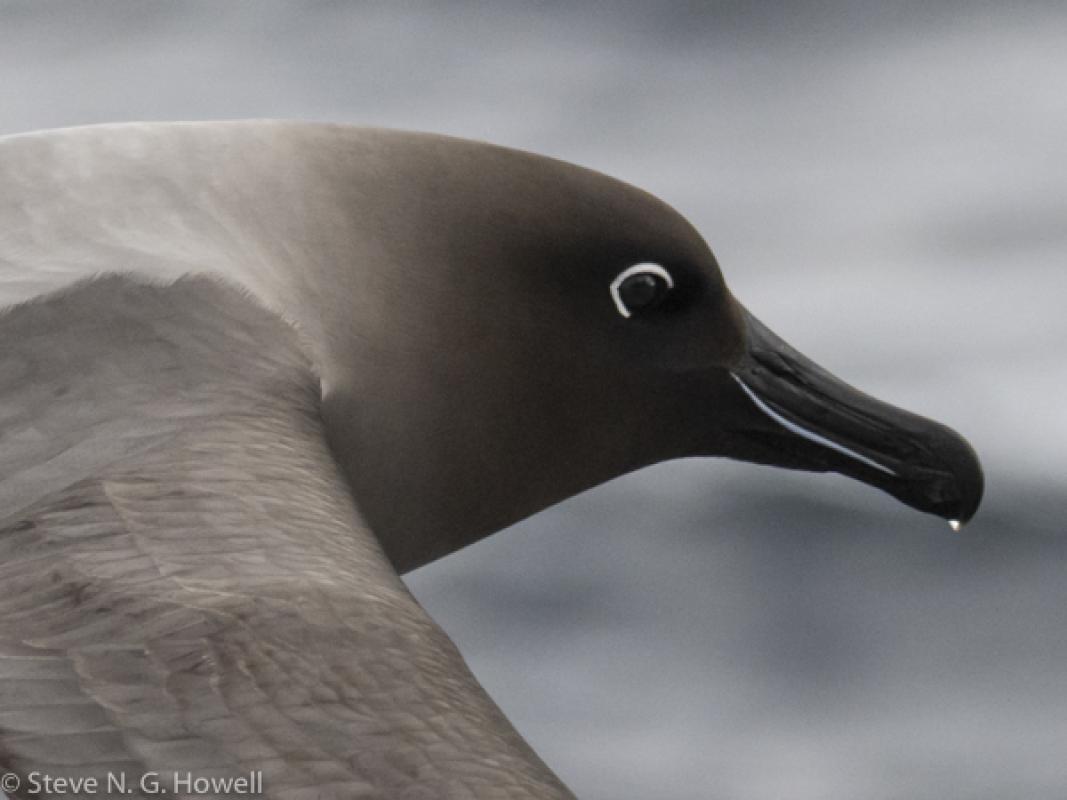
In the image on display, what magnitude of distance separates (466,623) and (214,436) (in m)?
3.15

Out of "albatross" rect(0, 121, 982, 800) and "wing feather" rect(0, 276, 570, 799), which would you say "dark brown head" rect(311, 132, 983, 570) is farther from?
"wing feather" rect(0, 276, 570, 799)

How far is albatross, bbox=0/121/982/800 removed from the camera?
1.96 m

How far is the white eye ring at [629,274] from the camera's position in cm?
336

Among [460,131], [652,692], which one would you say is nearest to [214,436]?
[652,692]

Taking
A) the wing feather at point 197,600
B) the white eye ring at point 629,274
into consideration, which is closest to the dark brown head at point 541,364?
the white eye ring at point 629,274

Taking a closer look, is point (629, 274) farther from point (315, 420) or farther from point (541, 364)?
point (315, 420)

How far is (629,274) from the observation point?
336 cm

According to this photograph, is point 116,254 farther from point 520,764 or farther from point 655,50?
point 655,50

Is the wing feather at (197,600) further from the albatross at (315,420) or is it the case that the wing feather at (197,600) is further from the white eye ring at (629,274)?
the white eye ring at (629,274)

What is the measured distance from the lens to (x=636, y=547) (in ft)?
19.1

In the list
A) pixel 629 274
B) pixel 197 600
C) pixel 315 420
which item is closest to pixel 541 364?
pixel 629 274

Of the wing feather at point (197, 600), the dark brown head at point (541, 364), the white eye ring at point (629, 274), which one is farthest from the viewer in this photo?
the white eye ring at point (629, 274)

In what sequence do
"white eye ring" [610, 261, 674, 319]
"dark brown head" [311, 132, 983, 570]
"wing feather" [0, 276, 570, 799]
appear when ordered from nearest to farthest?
"wing feather" [0, 276, 570, 799]
"dark brown head" [311, 132, 983, 570]
"white eye ring" [610, 261, 674, 319]

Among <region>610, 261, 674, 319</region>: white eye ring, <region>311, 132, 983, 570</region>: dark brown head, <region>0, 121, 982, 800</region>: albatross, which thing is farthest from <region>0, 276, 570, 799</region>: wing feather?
<region>610, 261, 674, 319</region>: white eye ring
